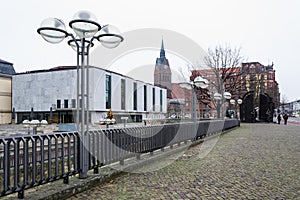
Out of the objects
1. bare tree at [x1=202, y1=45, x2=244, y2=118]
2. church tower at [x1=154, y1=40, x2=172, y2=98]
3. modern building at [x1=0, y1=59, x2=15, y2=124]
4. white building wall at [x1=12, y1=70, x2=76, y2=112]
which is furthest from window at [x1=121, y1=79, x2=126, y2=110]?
bare tree at [x1=202, y1=45, x2=244, y2=118]

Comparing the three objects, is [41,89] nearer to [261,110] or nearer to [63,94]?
[63,94]

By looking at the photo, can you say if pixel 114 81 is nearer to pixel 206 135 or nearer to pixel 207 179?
pixel 206 135

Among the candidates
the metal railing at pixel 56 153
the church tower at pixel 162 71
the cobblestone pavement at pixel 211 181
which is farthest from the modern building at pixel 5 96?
the cobblestone pavement at pixel 211 181

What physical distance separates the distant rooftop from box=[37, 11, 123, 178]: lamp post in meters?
53.4

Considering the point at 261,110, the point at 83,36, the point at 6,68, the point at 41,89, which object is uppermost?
the point at 6,68

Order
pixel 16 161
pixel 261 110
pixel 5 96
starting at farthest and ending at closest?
pixel 5 96 < pixel 261 110 < pixel 16 161

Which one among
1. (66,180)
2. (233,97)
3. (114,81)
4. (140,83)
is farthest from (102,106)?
(66,180)

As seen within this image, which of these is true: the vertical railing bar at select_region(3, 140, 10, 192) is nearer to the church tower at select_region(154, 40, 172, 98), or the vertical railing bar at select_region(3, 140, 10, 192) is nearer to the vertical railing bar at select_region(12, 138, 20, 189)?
the vertical railing bar at select_region(12, 138, 20, 189)

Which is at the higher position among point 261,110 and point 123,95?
point 123,95

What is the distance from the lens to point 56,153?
4918 mm

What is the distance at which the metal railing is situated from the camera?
4.03 meters

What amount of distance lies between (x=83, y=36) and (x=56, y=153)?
2.48 m

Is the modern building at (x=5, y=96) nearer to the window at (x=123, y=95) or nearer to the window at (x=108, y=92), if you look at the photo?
the window at (x=108, y=92)

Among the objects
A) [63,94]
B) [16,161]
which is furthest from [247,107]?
[16,161]
